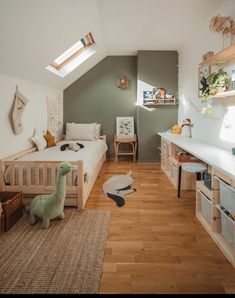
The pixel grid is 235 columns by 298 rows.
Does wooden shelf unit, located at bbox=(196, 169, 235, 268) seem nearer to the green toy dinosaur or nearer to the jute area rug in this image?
the jute area rug

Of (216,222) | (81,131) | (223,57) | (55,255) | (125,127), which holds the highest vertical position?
(223,57)

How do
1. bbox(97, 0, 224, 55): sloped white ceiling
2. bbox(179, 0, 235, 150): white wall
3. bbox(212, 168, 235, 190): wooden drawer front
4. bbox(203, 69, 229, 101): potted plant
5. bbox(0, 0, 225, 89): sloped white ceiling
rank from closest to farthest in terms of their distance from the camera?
1. bbox(212, 168, 235, 190): wooden drawer front
2. bbox(0, 0, 225, 89): sloped white ceiling
3. bbox(203, 69, 229, 101): potted plant
4. bbox(179, 0, 235, 150): white wall
5. bbox(97, 0, 224, 55): sloped white ceiling

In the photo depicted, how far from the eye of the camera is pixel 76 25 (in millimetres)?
3434

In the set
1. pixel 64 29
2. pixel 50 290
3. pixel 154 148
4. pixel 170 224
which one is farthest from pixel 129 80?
pixel 50 290

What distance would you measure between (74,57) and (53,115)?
1195 millimetres

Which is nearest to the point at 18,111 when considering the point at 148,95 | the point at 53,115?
the point at 53,115

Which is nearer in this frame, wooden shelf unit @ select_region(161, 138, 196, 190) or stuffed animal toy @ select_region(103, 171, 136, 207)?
stuffed animal toy @ select_region(103, 171, 136, 207)

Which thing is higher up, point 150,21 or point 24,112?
point 150,21

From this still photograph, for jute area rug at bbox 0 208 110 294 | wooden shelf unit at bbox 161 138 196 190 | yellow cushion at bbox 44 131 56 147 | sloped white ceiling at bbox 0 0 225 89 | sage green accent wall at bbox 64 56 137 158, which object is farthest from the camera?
sage green accent wall at bbox 64 56 137 158

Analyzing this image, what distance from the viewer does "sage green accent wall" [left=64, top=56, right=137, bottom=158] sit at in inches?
237

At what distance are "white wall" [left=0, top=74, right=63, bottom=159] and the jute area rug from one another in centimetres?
110

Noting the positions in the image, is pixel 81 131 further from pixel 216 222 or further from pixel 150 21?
pixel 216 222

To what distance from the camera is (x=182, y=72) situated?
533 centimetres

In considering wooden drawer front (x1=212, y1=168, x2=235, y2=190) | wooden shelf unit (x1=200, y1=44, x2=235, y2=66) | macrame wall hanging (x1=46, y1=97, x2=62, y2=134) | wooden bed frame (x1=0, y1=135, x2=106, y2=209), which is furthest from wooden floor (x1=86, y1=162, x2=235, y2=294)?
macrame wall hanging (x1=46, y1=97, x2=62, y2=134)
